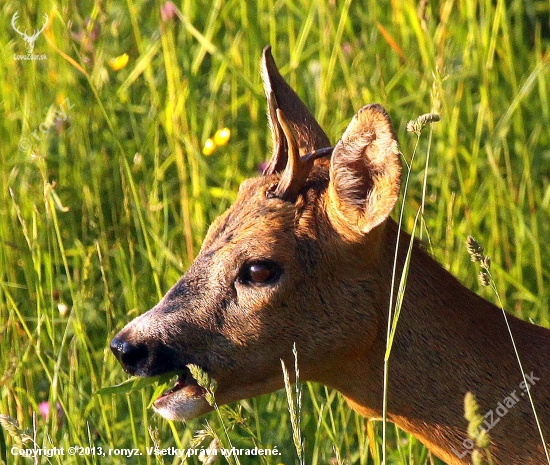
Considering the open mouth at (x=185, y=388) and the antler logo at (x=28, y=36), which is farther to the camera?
the antler logo at (x=28, y=36)

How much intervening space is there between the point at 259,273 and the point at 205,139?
2088 millimetres

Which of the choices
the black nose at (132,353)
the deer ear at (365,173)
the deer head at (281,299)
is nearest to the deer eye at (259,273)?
the deer head at (281,299)

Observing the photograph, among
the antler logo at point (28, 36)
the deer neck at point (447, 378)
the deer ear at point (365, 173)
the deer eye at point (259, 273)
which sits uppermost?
the antler logo at point (28, 36)

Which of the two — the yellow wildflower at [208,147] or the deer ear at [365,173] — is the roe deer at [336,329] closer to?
the deer ear at [365,173]

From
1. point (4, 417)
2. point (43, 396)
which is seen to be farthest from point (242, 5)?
point (4, 417)

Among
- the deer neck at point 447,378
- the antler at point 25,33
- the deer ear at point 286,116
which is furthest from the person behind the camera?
the antler at point 25,33

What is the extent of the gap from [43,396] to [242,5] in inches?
80.0

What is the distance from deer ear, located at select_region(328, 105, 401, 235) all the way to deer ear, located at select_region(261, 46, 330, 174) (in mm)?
332

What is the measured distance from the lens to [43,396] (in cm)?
373

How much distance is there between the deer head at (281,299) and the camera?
2.60 meters

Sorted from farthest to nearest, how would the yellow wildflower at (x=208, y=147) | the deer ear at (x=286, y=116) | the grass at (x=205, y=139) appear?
1. the yellow wildflower at (x=208, y=147)
2. the grass at (x=205, y=139)
3. the deer ear at (x=286, y=116)

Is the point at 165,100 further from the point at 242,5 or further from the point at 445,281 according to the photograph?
the point at 445,281

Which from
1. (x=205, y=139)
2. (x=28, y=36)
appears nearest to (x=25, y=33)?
(x=28, y=36)

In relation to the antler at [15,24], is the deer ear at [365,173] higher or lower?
lower
